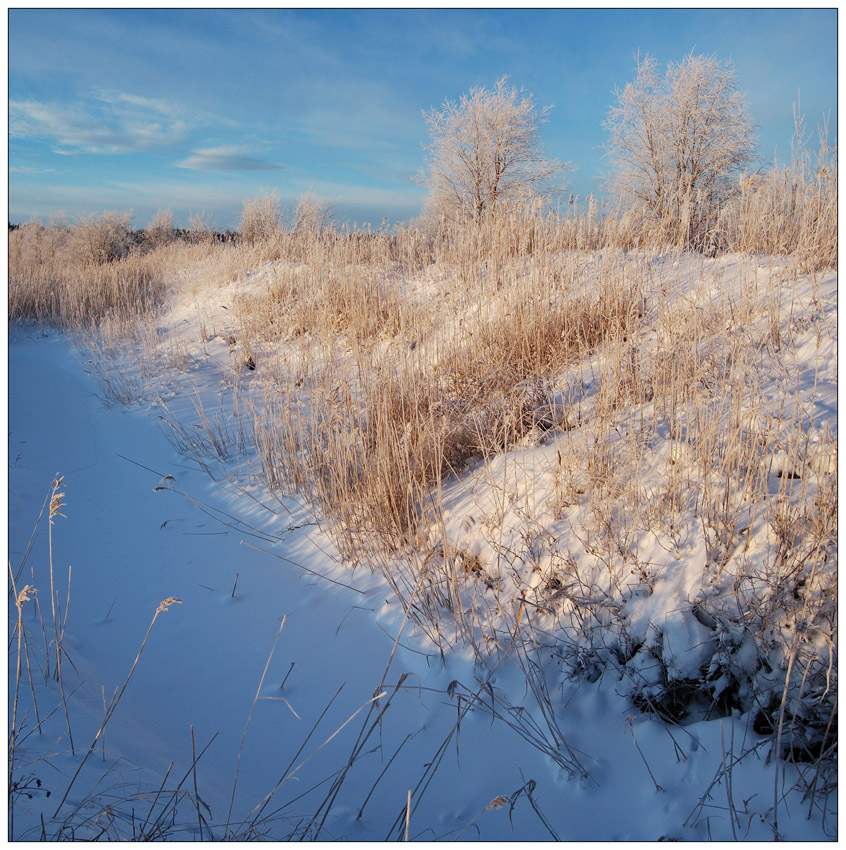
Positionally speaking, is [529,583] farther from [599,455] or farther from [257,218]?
[257,218]

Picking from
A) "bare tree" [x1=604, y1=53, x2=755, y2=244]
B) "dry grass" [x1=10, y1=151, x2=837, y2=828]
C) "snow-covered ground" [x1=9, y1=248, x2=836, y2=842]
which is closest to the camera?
"snow-covered ground" [x1=9, y1=248, x2=836, y2=842]

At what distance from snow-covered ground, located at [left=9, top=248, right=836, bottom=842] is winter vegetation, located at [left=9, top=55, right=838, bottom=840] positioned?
1 centimetres

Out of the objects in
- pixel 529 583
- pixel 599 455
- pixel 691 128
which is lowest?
pixel 529 583

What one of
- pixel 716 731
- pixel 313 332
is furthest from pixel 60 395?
pixel 716 731

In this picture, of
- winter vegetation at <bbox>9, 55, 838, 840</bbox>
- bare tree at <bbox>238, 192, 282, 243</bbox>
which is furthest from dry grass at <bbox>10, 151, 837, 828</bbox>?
bare tree at <bbox>238, 192, 282, 243</bbox>

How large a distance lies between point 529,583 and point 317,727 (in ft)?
3.17

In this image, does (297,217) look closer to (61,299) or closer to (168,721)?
(61,299)

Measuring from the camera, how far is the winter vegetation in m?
1.46

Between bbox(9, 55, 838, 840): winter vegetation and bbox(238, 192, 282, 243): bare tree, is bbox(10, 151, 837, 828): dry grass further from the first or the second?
bbox(238, 192, 282, 243): bare tree

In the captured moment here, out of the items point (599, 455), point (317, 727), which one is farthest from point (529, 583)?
point (317, 727)

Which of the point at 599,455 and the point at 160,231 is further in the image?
the point at 160,231

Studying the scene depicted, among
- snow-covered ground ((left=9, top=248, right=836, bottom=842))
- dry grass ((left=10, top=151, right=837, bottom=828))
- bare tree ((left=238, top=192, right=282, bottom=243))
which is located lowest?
snow-covered ground ((left=9, top=248, right=836, bottom=842))

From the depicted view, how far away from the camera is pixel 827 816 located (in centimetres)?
133

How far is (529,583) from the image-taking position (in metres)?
2.12
